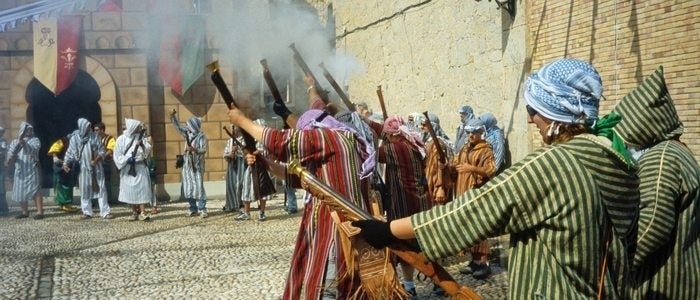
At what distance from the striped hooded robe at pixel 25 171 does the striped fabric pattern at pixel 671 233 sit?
42.9 ft

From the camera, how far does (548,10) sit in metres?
9.70

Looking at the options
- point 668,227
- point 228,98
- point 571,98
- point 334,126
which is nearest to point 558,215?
point 571,98

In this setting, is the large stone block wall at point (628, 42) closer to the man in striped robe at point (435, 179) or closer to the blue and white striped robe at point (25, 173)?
the man in striped robe at point (435, 179)

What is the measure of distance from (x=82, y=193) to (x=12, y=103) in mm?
4140

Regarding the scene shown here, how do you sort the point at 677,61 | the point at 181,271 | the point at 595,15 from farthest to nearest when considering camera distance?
the point at 595,15, the point at 181,271, the point at 677,61

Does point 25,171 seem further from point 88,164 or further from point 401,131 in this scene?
point 401,131

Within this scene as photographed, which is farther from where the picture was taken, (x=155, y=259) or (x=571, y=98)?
(x=155, y=259)

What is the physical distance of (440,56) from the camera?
42.8 feet

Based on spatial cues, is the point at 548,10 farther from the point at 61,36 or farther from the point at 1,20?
the point at 61,36

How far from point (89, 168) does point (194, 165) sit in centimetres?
203

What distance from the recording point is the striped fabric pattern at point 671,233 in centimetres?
313

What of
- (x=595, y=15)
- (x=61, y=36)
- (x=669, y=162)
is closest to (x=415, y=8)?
(x=595, y=15)

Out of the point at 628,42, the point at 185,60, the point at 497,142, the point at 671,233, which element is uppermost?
the point at 185,60

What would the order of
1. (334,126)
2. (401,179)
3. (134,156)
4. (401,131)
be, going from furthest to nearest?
(134,156), (401,131), (401,179), (334,126)
